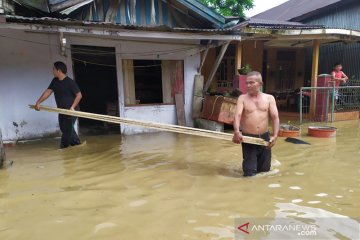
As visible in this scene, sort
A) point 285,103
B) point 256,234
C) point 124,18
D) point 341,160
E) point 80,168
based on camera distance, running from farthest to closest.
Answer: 1. point 285,103
2. point 124,18
3. point 341,160
4. point 80,168
5. point 256,234

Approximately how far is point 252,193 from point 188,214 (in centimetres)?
97

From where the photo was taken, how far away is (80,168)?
4590 mm

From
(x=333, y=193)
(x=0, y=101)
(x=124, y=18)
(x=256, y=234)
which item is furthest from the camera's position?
(x=124, y=18)

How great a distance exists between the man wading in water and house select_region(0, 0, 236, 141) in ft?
9.46

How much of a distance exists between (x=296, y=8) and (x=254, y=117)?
13928 millimetres

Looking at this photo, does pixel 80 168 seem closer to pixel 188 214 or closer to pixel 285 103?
pixel 188 214

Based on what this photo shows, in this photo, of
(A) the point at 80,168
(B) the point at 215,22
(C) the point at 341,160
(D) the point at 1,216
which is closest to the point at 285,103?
(B) the point at 215,22

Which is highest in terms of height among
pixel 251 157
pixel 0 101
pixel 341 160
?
pixel 0 101

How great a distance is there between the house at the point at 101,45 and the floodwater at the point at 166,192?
4.48 feet

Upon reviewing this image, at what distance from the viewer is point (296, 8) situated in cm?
1548

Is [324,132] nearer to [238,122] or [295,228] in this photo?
[238,122]

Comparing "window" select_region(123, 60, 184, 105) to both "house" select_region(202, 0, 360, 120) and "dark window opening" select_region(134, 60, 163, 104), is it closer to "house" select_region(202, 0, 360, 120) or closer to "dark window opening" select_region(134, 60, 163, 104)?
"dark window opening" select_region(134, 60, 163, 104)

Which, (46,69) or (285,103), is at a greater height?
(46,69)

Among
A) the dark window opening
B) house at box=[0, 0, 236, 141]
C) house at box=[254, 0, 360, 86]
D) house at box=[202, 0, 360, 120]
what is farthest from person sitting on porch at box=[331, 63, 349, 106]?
the dark window opening
